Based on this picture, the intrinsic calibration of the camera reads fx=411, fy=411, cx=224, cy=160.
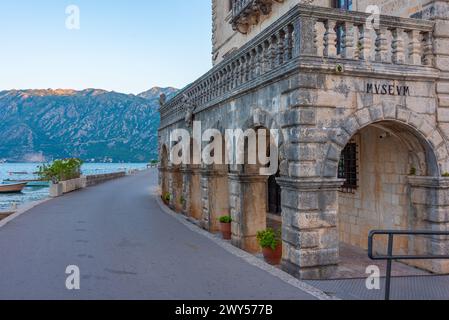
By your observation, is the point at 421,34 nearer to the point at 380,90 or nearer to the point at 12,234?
the point at 380,90

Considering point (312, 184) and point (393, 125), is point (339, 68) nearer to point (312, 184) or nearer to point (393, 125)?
point (393, 125)

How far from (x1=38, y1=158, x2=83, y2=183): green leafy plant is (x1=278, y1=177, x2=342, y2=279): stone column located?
77.4ft

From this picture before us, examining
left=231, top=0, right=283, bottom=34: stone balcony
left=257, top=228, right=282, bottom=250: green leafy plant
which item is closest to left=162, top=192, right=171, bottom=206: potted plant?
left=231, top=0, right=283, bottom=34: stone balcony

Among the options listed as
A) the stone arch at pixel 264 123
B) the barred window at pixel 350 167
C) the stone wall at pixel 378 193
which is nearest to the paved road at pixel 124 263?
the stone arch at pixel 264 123

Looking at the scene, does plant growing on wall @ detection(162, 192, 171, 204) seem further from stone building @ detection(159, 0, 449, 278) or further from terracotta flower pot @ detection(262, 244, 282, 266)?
terracotta flower pot @ detection(262, 244, 282, 266)

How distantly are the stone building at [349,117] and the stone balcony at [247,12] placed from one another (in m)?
5.91

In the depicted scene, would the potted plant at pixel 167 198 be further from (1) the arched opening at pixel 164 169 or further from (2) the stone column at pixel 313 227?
(2) the stone column at pixel 313 227

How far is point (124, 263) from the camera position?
890 cm

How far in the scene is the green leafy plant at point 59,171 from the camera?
27.8m

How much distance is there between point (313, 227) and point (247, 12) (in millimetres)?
11517

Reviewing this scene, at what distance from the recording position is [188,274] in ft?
26.5

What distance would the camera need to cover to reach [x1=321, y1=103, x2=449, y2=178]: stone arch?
7789 mm

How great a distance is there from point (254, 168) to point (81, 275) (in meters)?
4.79

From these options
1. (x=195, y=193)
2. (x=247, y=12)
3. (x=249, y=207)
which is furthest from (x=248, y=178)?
(x=247, y=12)
